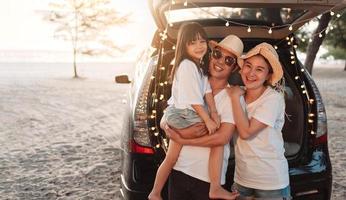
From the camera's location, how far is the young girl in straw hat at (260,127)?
234cm

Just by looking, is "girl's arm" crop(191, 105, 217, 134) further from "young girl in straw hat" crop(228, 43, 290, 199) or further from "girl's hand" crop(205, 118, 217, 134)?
"young girl in straw hat" crop(228, 43, 290, 199)

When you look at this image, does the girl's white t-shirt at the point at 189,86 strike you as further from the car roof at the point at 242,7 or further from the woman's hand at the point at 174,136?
the car roof at the point at 242,7

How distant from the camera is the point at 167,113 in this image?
2533 millimetres

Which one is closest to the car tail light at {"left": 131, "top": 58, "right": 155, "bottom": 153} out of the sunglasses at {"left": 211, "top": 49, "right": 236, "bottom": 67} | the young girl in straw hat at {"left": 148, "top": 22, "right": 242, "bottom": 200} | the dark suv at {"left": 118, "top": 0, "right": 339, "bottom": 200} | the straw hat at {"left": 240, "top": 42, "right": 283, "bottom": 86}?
the dark suv at {"left": 118, "top": 0, "right": 339, "bottom": 200}

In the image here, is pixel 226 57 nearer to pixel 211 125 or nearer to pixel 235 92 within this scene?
pixel 235 92

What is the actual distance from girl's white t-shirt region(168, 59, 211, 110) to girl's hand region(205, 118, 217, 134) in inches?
4.2

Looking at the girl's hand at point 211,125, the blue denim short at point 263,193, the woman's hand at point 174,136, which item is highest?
the girl's hand at point 211,125

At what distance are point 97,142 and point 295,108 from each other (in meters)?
3.94

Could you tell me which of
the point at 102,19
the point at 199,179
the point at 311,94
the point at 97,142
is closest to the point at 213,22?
the point at 311,94

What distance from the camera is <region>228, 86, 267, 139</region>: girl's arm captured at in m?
2.31

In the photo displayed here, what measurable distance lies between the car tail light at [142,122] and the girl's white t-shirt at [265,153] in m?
0.83

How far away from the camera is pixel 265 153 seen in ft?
7.93

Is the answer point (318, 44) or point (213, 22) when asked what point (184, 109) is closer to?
point (213, 22)

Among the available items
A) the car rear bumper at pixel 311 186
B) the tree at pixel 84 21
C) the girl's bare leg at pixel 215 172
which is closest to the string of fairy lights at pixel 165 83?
the car rear bumper at pixel 311 186
